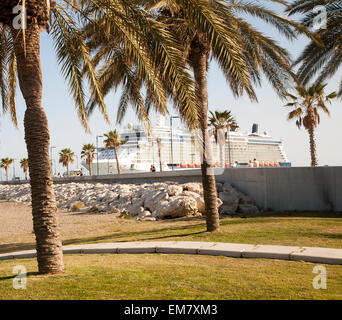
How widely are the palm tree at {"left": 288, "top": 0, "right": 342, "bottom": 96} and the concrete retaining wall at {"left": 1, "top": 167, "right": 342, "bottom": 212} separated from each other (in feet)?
11.3

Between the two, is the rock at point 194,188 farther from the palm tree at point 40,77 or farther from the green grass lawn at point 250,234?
the palm tree at point 40,77

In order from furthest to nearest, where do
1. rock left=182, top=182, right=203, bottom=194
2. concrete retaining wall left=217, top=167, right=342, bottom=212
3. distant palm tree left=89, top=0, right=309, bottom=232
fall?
rock left=182, top=182, right=203, bottom=194 < concrete retaining wall left=217, top=167, right=342, bottom=212 < distant palm tree left=89, top=0, right=309, bottom=232

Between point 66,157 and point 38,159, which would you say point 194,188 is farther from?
point 66,157

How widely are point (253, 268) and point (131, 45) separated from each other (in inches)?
160

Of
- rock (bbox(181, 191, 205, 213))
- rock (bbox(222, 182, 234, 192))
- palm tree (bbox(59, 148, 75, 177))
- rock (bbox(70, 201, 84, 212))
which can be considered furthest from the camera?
palm tree (bbox(59, 148, 75, 177))

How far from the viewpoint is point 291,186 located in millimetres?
14953

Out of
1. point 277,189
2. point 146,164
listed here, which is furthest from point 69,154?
point 277,189

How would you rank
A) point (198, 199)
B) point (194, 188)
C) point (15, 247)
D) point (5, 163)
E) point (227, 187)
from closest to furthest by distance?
point (15, 247)
point (198, 199)
point (227, 187)
point (194, 188)
point (5, 163)

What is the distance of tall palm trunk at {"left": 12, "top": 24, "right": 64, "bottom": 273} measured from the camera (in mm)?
5910

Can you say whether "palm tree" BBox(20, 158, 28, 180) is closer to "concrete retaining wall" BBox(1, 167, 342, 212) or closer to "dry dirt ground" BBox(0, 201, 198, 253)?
"dry dirt ground" BBox(0, 201, 198, 253)

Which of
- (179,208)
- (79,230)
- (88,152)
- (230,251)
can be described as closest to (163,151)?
(88,152)

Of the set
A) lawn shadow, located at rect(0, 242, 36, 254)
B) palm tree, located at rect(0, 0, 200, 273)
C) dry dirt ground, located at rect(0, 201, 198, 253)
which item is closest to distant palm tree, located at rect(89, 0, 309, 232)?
palm tree, located at rect(0, 0, 200, 273)

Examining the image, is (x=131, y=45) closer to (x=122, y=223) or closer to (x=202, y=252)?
(x=202, y=252)

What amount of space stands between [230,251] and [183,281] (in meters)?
2.29
